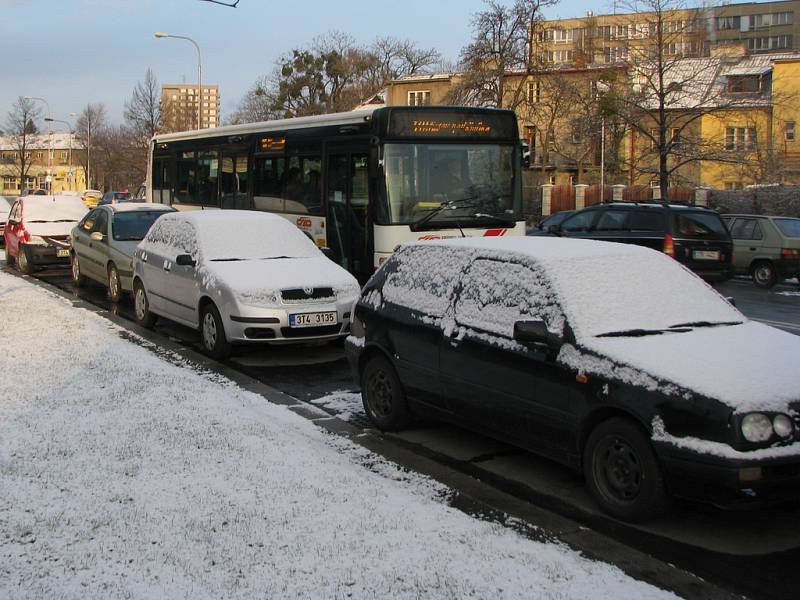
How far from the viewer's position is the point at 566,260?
5844 millimetres

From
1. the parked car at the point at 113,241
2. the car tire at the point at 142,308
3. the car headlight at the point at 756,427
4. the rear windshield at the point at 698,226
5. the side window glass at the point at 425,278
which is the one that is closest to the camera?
the car headlight at the point at 756,427

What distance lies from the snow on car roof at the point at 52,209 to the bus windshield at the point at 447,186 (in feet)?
32.4

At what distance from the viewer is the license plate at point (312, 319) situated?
9.66m

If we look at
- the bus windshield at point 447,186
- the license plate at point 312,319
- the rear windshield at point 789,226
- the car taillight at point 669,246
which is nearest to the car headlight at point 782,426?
the license plate at point 312,319

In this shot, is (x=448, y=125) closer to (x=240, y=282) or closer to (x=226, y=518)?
(x=240, y=282)

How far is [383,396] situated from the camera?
23.2 ft

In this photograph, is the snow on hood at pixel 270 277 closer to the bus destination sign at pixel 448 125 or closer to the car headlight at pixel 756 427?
the bus destination sign at pixel 448 125

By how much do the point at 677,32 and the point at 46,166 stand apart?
12958 centimetres

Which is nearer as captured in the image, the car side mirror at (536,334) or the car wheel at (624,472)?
the car wheel at (624,472)

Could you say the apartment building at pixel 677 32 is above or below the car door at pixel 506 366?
above

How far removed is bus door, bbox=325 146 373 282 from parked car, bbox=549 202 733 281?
6233 millimetres

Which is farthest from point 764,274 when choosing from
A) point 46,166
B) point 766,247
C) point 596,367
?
point 46,166

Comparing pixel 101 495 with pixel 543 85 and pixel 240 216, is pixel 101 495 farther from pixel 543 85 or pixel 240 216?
pixel 543 85

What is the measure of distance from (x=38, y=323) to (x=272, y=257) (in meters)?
3.59
